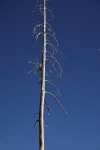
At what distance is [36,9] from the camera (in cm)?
1261

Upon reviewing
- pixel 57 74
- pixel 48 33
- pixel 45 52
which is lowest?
pixel 57 74

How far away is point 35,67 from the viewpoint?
11.5m

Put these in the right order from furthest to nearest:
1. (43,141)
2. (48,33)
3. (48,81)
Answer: (48,33) < (48,81) < (43,141)

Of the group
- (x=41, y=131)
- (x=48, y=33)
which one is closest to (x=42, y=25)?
(x=48, y=33)

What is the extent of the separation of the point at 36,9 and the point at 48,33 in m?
1.33

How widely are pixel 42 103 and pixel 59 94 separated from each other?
2.70 ft

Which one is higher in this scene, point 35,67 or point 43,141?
point 35,67

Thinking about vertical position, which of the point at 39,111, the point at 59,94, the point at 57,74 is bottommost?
the point at 39,111

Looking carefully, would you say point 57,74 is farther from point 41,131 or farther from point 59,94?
point 41,131

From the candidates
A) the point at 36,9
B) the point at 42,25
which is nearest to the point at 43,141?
the point at 42,25

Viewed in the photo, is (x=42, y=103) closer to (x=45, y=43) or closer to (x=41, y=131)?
(x=41, y=131)

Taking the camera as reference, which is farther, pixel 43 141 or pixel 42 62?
pixel 42 62

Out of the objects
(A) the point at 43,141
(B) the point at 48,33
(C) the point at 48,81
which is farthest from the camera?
(B) the point at 48,33

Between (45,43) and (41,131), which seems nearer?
(41,131)
